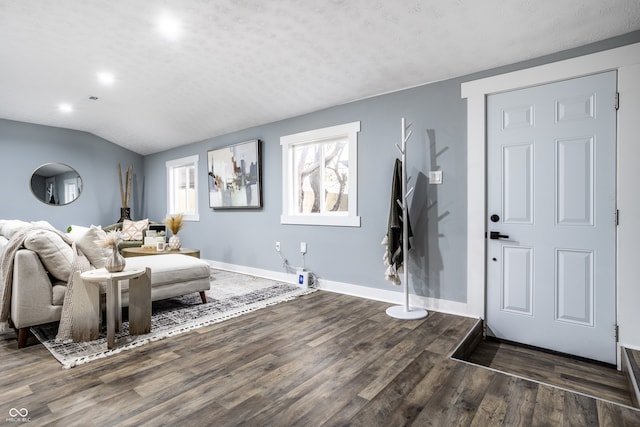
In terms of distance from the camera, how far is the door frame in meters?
2.26

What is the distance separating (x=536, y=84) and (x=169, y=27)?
3.08 meters

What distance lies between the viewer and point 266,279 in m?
4.58

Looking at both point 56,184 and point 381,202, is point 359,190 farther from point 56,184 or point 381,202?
point 56,184

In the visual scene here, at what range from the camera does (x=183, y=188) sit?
6320 mm

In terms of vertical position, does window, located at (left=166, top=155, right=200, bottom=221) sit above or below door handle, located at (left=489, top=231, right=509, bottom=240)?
above

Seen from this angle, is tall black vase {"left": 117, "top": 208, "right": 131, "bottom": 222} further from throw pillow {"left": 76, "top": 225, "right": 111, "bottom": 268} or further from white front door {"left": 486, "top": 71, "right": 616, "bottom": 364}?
white front door {"left": 486, "top": 71, "right": 616, "bottom": 364}

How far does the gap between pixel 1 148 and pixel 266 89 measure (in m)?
4.65

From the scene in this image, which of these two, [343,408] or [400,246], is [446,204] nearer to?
[400,246]

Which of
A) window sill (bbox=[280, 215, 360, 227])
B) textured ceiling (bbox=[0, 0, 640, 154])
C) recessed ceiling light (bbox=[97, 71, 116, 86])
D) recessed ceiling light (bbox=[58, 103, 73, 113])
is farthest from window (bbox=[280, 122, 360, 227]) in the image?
recessed ceiling light (bbox=[58, 103, 73, 113])

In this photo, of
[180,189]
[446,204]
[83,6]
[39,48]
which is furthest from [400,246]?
[180,189]

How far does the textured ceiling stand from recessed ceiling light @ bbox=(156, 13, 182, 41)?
6 cm

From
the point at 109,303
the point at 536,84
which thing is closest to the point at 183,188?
the point at 109,303

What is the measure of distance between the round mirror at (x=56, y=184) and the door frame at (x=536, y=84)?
21.5 feet

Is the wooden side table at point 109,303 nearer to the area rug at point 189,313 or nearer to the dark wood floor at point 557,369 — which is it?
the area rug at point 189,313
